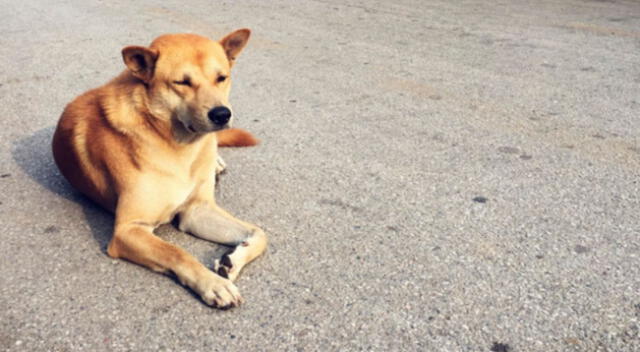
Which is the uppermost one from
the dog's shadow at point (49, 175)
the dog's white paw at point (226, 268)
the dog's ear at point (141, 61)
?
the dog's ear at point (141, 61)

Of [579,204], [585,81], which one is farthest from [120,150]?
[585,81]

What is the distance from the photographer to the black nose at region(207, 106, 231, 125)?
3217 mm

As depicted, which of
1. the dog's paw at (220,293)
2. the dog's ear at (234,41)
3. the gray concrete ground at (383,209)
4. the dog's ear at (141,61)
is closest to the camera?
the gray concrete ground at (383,209)

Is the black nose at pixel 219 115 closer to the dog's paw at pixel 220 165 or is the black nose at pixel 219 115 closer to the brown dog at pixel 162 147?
the brown dog at pixel 162 147

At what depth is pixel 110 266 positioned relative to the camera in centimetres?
321

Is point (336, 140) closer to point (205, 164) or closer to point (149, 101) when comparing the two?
point (205, 164)

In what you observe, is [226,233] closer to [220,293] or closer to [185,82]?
[220,293]

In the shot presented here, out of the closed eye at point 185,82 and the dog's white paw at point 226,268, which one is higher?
the closed eye at point 185,82

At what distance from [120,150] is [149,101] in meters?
0.31

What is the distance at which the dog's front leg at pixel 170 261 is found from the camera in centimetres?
287

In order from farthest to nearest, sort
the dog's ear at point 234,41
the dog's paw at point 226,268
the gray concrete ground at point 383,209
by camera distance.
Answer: the dog's ear at point 234,41 < the dog's paw at point 226,268 < the gray concrete ground at point 383,209

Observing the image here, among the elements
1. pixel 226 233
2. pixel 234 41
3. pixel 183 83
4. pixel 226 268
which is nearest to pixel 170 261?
pixel 226 268

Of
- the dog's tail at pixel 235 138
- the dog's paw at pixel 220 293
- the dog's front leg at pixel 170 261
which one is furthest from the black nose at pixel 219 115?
the dog's tail at pixel 235 138

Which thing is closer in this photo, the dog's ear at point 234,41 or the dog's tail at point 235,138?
the dog's ear at point 234,41
